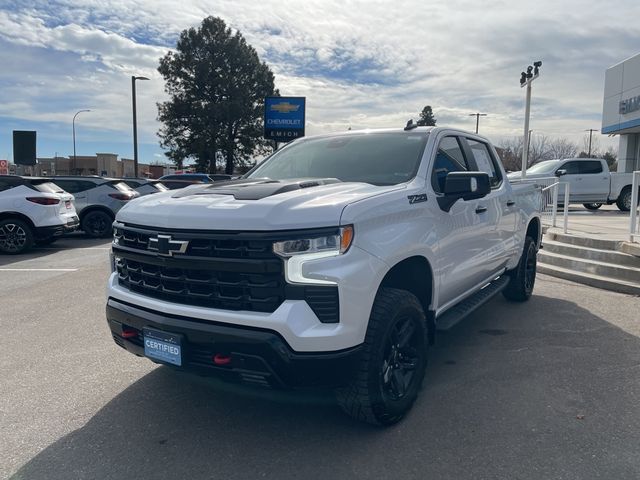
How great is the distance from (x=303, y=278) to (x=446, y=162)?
215cm

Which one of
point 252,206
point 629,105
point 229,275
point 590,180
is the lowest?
point 229,275

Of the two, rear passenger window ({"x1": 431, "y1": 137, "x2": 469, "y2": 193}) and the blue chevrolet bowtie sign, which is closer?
rear passenger window ({"x1": 431, "y1": 137, "x2": 469, "y2": 193})

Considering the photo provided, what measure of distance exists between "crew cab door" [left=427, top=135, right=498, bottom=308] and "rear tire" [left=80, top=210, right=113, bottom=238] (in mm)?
11448

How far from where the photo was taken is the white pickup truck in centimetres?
273

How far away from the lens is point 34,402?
147 inches

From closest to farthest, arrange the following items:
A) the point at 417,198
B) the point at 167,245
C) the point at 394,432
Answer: the point at 167,245 → the point at 394,432 → the point at 417,198

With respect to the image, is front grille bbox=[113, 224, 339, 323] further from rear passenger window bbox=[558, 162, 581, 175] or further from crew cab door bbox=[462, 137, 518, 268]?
rear passenger window bbox=[558, 162, 581, 175]

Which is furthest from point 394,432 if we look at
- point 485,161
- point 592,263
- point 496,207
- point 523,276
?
point 592,263

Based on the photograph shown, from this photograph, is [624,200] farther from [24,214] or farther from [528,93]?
[24,214]

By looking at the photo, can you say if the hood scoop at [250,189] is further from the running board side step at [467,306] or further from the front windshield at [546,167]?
the front windshield at [546,167]

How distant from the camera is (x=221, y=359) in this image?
2.83m

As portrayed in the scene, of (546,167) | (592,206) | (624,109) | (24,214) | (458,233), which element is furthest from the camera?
(624,109)

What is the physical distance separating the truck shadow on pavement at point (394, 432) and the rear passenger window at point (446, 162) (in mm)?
1531

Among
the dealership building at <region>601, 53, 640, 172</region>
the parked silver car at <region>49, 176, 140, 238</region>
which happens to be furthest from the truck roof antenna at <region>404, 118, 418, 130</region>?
the dealership building at <region>601, 53, 640, 172</region>
